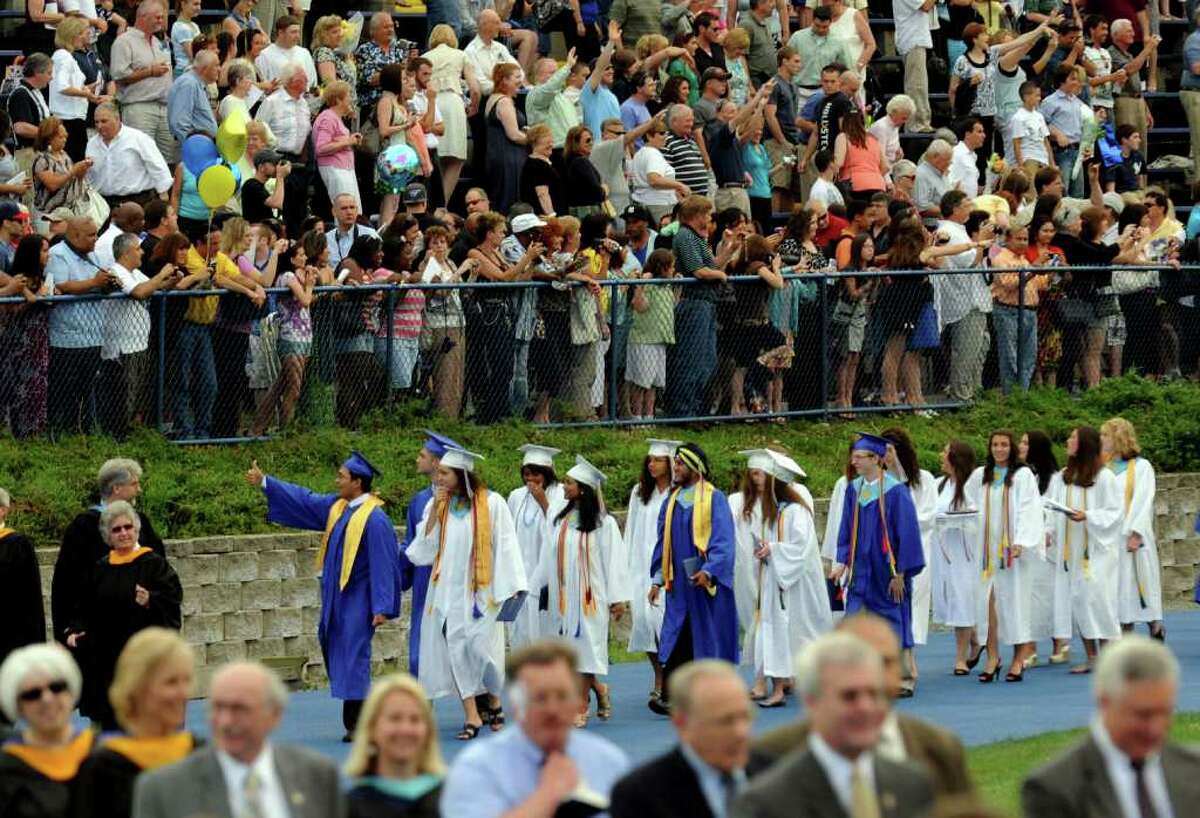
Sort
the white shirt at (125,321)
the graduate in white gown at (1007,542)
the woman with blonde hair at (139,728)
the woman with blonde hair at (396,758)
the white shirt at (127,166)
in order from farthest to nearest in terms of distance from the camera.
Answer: the white shirt at (127,166), the graduate in white gown at (1007,542), the white shirt at (125,321), the woman with blonde hair at (139,728), the woman with blonde hair at (396,758)

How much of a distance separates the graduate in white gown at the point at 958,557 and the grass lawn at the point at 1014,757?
12.7 feet

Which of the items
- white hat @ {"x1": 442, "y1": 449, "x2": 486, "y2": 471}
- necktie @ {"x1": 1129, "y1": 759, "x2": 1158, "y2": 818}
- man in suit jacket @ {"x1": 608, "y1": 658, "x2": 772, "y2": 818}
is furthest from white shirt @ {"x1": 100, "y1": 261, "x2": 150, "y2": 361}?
necktie @ {"x1": 1129, "y1": 759, "x2": 1158, "y2": 818}

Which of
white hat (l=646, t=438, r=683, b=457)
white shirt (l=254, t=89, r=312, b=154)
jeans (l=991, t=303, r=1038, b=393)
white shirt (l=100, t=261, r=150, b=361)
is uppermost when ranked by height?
white shirt (l=254, t=89, r=312, b=154)

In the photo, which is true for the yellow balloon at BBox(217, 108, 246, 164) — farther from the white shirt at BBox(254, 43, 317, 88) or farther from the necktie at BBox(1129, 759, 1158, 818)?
the necktie at BBox(1129, 759, 1158, 818)

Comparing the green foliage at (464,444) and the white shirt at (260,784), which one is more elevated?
the green foliage at (464,444)

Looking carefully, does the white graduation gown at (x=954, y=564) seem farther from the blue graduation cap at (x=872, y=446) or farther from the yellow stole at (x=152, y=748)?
the yellow stole at (x=152, y=748)

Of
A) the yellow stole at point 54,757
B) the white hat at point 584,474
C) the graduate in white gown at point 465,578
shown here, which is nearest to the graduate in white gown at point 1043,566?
the white hat at point 584,474

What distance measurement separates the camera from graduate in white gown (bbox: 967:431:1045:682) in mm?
22719

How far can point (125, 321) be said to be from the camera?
2203 cm

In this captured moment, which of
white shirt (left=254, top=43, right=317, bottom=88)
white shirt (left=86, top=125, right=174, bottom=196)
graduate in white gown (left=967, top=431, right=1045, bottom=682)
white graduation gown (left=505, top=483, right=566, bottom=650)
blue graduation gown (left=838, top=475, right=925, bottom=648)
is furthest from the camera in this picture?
white shirt (left=254, top=43, right=317, bottom=88)

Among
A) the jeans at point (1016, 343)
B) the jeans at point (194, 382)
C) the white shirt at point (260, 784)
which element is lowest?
the white shirt at point (260, 784)

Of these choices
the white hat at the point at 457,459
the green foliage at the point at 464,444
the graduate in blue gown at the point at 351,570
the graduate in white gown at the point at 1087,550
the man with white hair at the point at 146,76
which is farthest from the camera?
the man with white hair at the point at 146,76

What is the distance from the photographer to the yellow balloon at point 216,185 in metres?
23.9

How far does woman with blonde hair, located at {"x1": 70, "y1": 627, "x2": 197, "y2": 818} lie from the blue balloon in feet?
46.3
